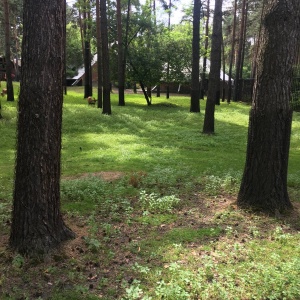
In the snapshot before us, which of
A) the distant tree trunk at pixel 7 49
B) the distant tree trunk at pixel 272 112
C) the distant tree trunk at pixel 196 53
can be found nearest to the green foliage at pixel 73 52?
the distant tree trunk at pixel 7 49

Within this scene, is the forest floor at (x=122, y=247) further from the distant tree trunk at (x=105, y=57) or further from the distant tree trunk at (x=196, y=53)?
the distant tree trunk at (x=196, y=53)

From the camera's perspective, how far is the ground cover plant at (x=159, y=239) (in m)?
3.53

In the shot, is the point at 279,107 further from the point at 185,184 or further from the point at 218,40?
the point at 218,40

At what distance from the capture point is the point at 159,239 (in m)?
4.66

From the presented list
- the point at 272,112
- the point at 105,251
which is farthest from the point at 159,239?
the point at 272,112

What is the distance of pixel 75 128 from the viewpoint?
16.8 m

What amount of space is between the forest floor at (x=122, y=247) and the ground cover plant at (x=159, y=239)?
0.04ft

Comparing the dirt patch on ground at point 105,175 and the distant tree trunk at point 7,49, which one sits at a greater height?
the distant tree trunk at point 7,49

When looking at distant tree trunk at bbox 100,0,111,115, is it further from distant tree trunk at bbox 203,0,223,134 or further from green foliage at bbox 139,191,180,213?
green foliage at bbox 139,191,180,213

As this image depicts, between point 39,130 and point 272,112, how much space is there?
3.49 meters

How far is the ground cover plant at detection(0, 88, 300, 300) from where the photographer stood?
3.53 meters

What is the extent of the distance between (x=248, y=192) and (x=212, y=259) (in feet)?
6.40

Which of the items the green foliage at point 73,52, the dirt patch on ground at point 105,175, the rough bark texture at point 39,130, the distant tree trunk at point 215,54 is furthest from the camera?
the green foliage at point 73,52

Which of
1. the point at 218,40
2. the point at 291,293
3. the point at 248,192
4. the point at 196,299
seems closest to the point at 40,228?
the point at 196,299
